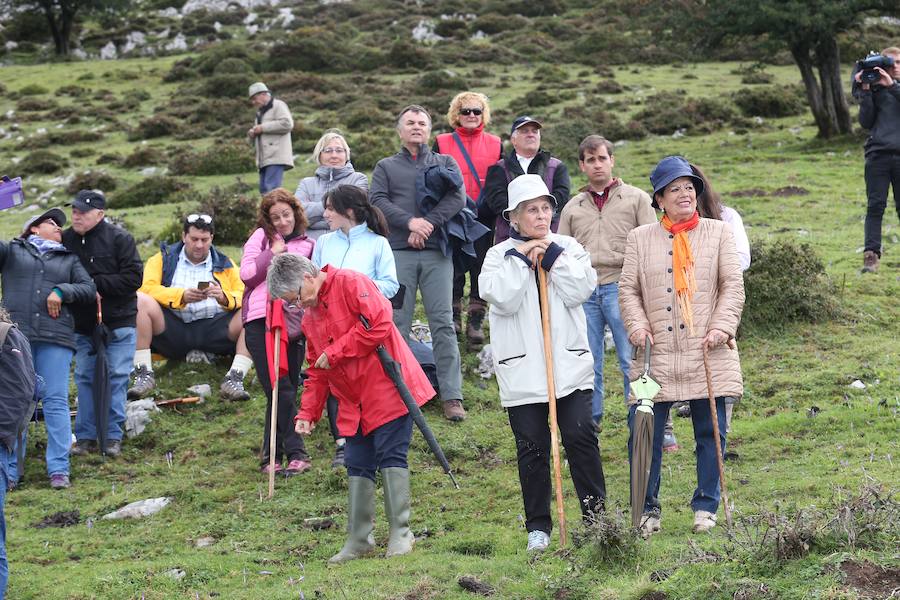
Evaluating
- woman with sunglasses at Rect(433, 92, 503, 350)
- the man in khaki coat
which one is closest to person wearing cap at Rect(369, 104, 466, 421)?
woman with sunglasses at Rect(433, 92, 503, 350)

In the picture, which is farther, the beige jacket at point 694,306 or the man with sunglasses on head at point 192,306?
the man with sunglasses on head at point 192,306

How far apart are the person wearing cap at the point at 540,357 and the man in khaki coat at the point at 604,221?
219cm

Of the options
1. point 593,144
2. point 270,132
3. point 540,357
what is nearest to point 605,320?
point 593,144

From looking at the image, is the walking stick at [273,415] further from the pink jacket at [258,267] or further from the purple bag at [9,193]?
the purple bag at [9,193]

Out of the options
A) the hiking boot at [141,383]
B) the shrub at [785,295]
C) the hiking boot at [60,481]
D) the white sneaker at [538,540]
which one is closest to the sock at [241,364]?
the hiking boot at [141,383]

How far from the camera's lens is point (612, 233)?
9289mm

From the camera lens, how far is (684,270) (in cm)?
711

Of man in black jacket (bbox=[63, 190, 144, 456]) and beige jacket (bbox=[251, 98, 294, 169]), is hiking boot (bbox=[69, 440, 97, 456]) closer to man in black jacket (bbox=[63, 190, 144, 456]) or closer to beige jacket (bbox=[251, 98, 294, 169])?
man in black jacket (bbox=[63, 190, 144, 456])

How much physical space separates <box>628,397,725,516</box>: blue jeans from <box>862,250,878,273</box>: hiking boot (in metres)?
7.61

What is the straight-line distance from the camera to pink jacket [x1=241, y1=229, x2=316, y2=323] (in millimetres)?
10055

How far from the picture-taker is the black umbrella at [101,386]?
1039 cm

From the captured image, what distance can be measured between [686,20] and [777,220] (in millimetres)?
12363

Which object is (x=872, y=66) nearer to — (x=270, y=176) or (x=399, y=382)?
(x=399, y=382)

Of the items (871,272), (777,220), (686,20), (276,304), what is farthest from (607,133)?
(276,304)
